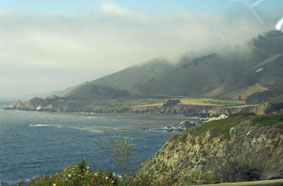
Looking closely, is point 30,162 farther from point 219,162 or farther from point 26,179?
point 219,162

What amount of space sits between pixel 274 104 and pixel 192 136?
11535cm

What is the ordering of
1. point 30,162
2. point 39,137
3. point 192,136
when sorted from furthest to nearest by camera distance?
point 39,137 < point 30,162 < point 192,136

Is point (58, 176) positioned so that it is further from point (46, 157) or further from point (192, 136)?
point (46, 157)

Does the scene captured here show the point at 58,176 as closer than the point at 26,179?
Yes

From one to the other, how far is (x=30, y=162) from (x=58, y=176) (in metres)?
54.9

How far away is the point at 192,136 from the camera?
180 ft

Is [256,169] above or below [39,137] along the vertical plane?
above

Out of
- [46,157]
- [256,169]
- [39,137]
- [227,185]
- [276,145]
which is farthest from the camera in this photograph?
[39,137]

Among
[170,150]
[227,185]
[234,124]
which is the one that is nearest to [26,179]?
[170,150]

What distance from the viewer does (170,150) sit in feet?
180

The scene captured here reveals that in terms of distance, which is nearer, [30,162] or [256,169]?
[256,169]

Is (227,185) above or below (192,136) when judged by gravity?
above

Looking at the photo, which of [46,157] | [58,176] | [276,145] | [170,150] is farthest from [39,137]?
[58,176]

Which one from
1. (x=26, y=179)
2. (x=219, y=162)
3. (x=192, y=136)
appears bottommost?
(x=26, y=179)
